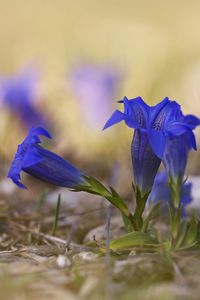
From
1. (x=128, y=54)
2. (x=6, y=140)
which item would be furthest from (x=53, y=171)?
(x=128, y=54)

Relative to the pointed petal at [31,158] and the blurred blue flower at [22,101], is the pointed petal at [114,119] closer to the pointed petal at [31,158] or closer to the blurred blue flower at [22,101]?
the pointed petal at [31,158]

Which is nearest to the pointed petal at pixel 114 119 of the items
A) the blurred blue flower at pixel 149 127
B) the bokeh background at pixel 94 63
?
the blurred blue flower at pixel 149 127

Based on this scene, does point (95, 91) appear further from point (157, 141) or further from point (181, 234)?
point (157, 141)

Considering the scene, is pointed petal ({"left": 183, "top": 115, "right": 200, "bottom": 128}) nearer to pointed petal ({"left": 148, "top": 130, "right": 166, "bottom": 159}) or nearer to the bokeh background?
pointed petal ({"left": 148, "top": 130, "right": 166, "bottom": 159})

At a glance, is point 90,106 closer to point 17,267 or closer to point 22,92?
point 22,92

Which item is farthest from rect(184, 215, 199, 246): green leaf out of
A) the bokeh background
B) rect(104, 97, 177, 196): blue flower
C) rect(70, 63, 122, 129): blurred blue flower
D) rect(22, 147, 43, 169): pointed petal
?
rect(70, 63, 122, 129): blurred blue flower

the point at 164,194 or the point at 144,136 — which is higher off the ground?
the point at 144,136

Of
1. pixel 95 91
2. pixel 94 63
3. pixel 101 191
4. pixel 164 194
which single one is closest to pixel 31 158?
pixel 101 191
